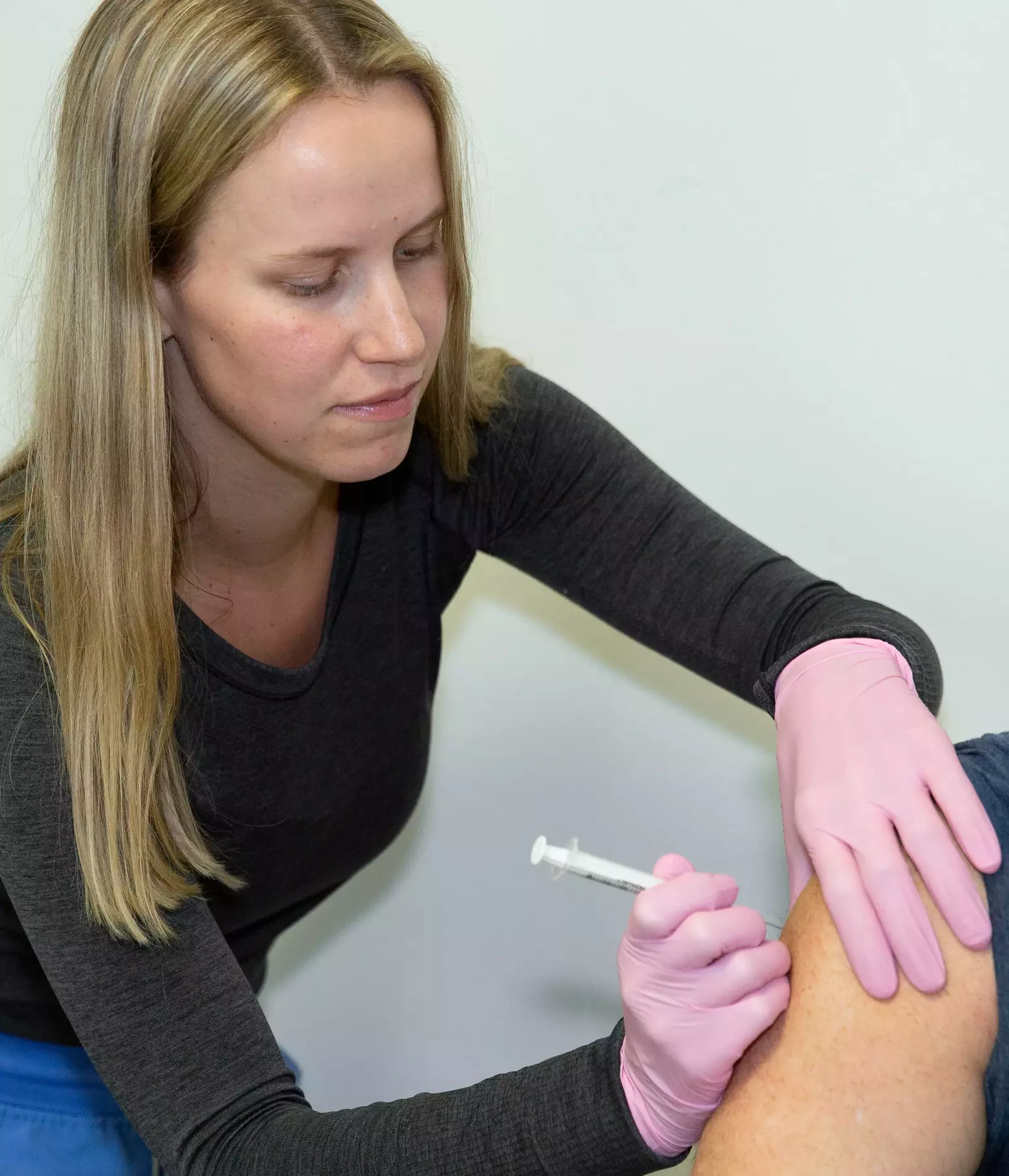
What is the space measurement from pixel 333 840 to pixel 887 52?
96cm

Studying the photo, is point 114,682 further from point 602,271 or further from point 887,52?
point 887,52

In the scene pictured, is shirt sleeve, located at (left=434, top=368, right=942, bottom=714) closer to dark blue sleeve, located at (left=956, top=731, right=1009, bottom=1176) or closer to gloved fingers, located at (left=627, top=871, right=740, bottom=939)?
dark blue sleeve, located at (left=956, top=731, right=1009, bottom=1176)

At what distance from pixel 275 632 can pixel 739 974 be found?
57 centimetres

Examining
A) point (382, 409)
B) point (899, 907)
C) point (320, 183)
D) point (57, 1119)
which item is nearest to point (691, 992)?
point (899, 907)

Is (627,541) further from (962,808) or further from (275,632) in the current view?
(962,808)

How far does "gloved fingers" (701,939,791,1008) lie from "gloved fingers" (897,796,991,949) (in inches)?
4.6

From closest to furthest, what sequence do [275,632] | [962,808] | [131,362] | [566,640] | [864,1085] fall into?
1. [864,1085]
2. [962,808]
3. [131,362]
4. [275,632]
5. [566,640]

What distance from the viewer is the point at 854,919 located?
0.85m

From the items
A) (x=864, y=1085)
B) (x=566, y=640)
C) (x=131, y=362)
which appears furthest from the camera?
(x=566, y=640)

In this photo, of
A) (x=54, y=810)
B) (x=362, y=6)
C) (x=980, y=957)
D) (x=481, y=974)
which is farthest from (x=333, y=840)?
(x=362, y=6)

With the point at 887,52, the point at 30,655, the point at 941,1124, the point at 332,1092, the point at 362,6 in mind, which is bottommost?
the point at 332,1092

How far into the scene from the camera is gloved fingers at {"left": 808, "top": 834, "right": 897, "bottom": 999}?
2.72 ft

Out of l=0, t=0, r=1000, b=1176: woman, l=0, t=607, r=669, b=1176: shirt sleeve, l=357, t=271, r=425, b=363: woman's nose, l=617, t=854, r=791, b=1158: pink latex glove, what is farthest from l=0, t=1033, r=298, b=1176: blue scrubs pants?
l=357, t=271, r=425, b=363: woman's nose

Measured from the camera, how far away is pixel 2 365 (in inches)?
67.5
